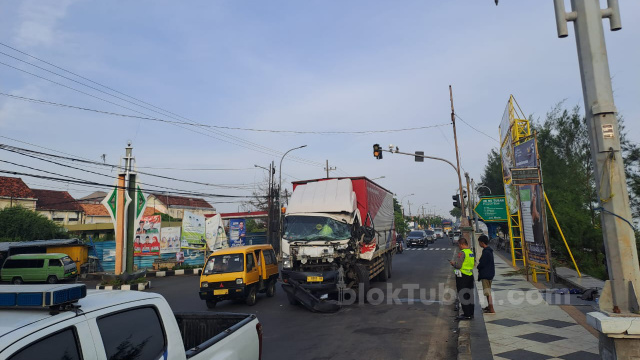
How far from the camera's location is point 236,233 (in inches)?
1286

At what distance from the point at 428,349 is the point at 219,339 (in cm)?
485

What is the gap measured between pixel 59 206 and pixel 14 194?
934cm

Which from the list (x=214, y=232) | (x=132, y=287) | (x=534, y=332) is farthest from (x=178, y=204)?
(x=534, y=332)

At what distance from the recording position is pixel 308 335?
27.1 feet

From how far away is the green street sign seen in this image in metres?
19.1

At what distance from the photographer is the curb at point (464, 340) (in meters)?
6.34

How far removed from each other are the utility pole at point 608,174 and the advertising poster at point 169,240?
86.2 feet

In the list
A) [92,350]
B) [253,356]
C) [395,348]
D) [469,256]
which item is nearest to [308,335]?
[395,348]

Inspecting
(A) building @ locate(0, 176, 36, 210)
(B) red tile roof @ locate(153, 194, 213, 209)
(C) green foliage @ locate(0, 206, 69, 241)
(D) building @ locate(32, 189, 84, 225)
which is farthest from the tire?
(B) red tile roof @ locate(153, 194, 213, 209)

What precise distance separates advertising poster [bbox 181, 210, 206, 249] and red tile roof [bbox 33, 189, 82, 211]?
35067 mm

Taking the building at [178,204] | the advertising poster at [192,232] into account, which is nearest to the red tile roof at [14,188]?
the building at [178,204]

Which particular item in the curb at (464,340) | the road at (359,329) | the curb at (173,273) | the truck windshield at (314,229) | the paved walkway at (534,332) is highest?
the truck windshield at (314,229)

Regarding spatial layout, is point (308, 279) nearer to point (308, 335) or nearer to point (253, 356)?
point (308, 335)

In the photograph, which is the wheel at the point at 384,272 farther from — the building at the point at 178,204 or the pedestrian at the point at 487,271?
the building at the point at 178,204
